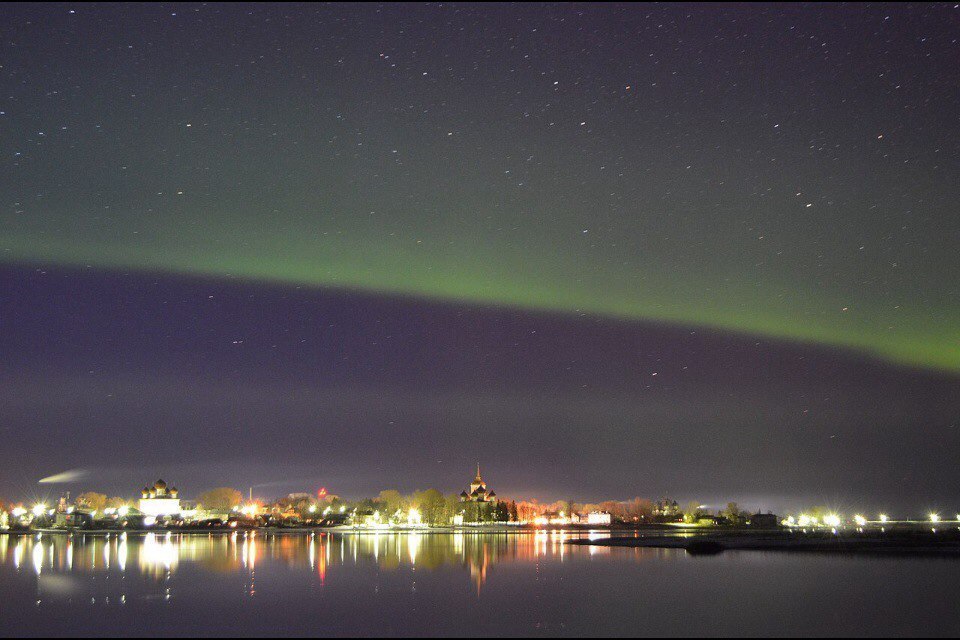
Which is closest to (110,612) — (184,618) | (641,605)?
(184,618)

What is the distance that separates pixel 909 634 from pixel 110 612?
82.3 feet

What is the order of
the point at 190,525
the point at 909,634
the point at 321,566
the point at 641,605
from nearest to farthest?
the point at 909,634 < the point at 641,605 < the point at 321,566 < the point at 190,525

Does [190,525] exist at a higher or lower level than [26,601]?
lower

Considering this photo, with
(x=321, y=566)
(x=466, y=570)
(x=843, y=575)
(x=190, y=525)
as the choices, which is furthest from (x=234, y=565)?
(x=190, y=525)

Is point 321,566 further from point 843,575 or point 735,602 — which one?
point 843,575

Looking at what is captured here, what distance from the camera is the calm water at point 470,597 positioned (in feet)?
82.3

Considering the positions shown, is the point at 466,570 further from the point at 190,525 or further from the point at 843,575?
the point at 190,525

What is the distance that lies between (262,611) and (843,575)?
32305 mm

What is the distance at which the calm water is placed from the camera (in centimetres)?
2509

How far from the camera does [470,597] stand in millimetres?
32250

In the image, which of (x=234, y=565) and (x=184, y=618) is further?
(x=234, y=565)

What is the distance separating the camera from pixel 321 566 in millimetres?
48344

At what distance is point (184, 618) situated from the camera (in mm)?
26234

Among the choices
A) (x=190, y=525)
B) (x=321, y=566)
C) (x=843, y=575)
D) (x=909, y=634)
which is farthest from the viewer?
(x=190, y=525)
